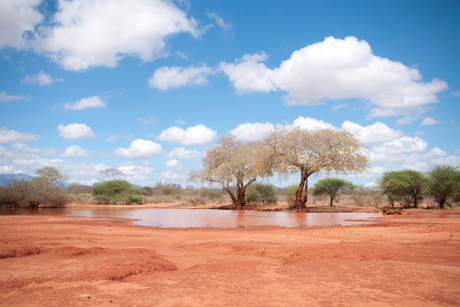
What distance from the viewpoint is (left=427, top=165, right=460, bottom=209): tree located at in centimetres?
2859

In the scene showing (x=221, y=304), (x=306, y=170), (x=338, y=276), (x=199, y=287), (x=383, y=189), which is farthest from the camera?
(x=383, y=189)

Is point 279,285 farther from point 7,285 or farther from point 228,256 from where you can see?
point 7,285

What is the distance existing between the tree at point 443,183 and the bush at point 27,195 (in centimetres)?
3747

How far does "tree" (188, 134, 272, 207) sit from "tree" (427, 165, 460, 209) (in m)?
16.2

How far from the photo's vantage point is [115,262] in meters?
5.68

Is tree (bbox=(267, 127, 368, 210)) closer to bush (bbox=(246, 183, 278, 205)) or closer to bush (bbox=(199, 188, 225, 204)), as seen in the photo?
bush (bbox=(246, 183, 278, 205))

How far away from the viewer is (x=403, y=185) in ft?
98.6

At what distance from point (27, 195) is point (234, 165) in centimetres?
2072

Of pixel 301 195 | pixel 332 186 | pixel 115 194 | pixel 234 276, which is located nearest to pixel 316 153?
pixel 301 195

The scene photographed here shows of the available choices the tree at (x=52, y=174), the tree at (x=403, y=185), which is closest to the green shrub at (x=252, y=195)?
the tree at (x=403, y=185)

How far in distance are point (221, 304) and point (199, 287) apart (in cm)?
79

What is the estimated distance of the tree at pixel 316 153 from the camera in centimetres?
2806

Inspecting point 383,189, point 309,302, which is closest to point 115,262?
point 309,302

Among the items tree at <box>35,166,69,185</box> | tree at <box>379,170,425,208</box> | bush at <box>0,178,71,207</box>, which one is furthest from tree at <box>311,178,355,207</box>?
tree at <box>35,166,69,185</box>
